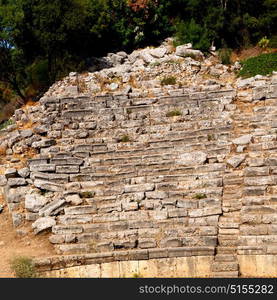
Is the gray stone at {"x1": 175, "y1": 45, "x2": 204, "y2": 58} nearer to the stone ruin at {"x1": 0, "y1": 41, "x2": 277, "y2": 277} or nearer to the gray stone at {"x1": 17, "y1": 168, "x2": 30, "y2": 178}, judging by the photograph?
the stone ruin at {"x1": 0, "y1": 41, "x2": 277, "y2": 277}

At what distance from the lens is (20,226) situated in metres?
14.2

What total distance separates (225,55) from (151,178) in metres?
10.2

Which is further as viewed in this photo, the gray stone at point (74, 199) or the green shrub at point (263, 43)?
the green shrub at point (263, 43)

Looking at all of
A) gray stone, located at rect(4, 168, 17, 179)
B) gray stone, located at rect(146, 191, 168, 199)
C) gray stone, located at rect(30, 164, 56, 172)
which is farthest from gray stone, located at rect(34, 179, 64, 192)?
gray stone, located at rect(146, 191, 168, 199)

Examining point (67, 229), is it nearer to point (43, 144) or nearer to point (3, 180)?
point (3, 180)

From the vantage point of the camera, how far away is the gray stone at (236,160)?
1467 centimetres

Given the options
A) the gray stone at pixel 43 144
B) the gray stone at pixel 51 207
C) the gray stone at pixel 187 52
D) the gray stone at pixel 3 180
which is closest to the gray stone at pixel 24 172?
the gray stone at pixel 3 180

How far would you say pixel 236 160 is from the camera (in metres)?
14.7

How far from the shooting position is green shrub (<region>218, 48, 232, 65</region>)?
22.7m

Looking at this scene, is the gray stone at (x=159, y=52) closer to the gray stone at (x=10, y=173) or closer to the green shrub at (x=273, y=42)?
the green shrub at (x=273, y=42)

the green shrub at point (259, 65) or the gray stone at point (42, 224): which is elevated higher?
the green shrub at point (259, 65)

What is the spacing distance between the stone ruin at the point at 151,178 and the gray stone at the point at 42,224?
28 mm

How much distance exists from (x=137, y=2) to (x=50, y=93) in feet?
24.8

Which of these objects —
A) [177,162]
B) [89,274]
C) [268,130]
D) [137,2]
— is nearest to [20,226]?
[89,274]
